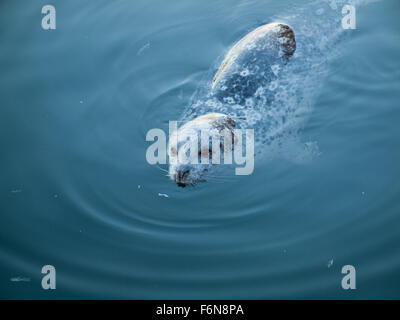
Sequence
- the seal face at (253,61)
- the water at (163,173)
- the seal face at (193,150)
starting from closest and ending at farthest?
the water at (163,173), the seal face at (193,150), the seal face at (253,61)

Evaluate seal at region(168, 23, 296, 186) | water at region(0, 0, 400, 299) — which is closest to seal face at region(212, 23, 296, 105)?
seal at region(168, 23, 296, 186)

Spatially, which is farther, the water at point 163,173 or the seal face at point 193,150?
the seal face at point 193,150

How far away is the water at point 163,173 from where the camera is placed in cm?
431

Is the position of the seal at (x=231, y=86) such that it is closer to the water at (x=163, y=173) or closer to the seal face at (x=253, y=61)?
the seal face at (x=253, y=61)

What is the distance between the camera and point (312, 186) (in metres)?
4.93

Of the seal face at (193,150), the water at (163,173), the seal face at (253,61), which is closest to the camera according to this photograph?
the water at (163,173)

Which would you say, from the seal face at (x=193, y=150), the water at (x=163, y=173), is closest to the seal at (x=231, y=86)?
the seal face at (x=193, y=150)

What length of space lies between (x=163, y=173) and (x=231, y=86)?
4.71 feet

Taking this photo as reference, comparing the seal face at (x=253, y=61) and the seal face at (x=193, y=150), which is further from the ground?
the seal face at (x=253, y=61)

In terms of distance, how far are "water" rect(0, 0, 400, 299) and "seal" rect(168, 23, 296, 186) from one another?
201 millimetres

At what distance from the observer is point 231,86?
570 cm

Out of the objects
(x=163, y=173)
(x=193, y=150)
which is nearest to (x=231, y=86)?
(x=193, y=150)

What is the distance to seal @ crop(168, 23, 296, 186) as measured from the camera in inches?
Answer: 193

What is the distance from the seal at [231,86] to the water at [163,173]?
201 mm
